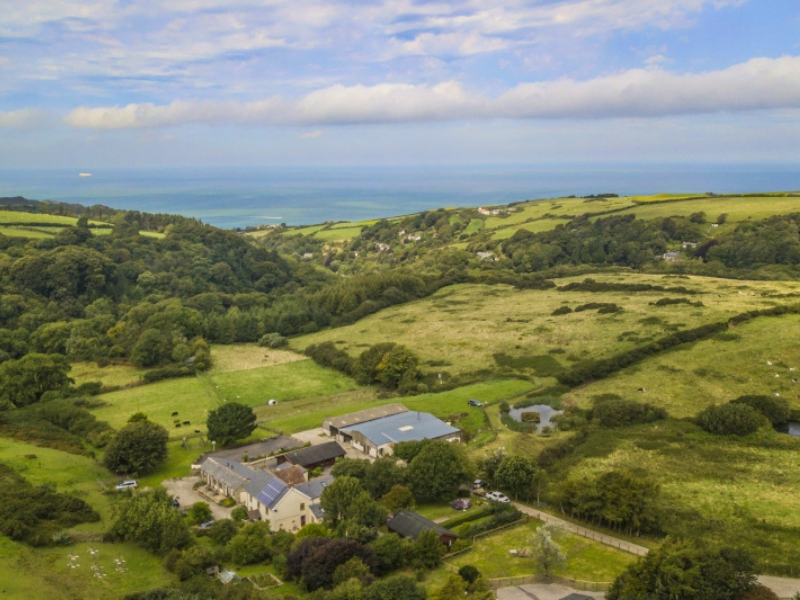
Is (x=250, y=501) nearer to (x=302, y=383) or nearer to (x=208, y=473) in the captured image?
(x=208, y=473)

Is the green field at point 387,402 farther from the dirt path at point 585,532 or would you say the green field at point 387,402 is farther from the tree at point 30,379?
the tree at point 30,379

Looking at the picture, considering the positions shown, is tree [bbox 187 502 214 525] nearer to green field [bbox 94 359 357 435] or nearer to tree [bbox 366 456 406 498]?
tree [bbox 366 456 406 498]


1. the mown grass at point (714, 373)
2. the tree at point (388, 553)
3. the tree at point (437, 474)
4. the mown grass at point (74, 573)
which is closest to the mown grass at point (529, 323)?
the mown grass at point (714, 373)

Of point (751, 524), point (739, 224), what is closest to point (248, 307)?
point (751, 524)

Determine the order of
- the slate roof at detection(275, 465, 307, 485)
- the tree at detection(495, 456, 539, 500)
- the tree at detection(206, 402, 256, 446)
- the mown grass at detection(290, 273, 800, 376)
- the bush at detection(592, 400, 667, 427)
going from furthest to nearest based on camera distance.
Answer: the mown grass at detection(290, 273, 800, 376) → the tree at detection(206, 402, 256, 446) → the bush at detection(592, 400, 667, 427) → the slate roof at detection(275, 465, 307, 485) → the tree at detection(495, 456, 539, 500)

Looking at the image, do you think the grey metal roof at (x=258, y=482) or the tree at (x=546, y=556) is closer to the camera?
the tree at (x=546, y=556)

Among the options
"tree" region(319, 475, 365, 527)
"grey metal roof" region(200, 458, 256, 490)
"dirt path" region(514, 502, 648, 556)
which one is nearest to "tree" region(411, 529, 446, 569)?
"tree" region(319, 475, 365, 527)

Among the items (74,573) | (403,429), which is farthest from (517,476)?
(74,573)
